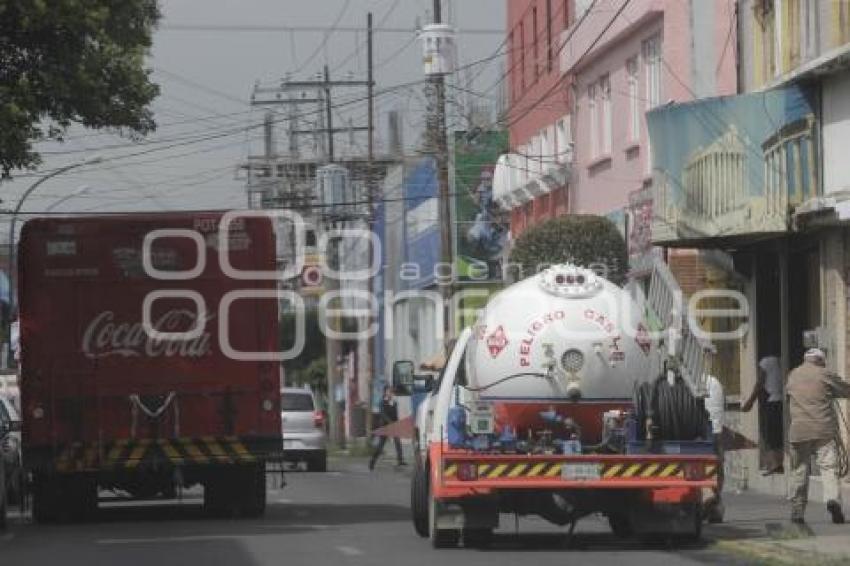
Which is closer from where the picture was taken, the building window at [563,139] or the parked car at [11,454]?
the parked car at [11,454]

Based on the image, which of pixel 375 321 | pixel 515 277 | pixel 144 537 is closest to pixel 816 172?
pixel 515 277

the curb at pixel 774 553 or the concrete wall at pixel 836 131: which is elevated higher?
the concrete wall at pixel 836 131

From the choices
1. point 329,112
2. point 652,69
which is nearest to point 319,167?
point 329,112

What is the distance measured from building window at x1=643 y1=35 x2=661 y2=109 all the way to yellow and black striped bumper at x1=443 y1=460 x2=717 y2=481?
15.3 metres

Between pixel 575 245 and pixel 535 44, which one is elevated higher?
pixel 535 44

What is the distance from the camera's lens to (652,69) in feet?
105

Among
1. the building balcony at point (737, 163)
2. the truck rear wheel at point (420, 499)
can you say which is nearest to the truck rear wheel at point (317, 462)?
the building balcony at point (737, 163)

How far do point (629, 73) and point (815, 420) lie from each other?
15671 mm

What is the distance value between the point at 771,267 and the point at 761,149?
136 inches

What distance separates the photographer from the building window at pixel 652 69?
31.6 m

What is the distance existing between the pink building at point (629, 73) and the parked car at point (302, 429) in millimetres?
6505

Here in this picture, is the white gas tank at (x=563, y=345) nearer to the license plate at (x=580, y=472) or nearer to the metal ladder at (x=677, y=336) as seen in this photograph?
the metal ladder at (x=677, y=336)

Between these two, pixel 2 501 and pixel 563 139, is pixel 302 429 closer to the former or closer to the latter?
pixel 563 139

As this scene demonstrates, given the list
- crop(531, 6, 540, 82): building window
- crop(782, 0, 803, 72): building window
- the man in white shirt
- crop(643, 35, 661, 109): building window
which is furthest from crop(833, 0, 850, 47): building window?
crop(531, 6, 540, 82): building window
